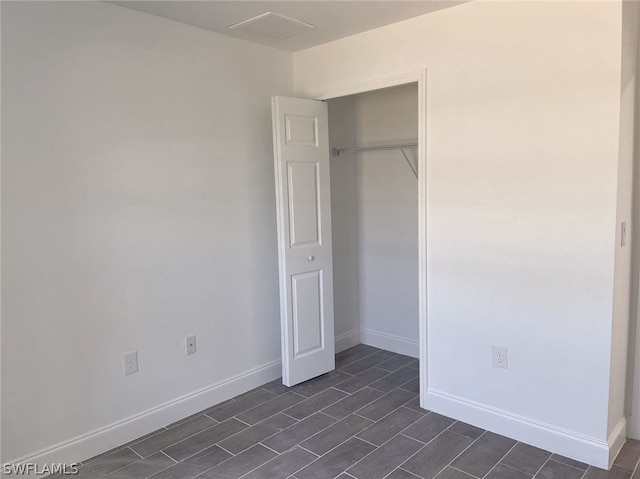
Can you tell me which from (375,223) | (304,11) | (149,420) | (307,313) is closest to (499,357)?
(307,313)

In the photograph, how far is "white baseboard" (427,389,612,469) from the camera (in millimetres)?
2379

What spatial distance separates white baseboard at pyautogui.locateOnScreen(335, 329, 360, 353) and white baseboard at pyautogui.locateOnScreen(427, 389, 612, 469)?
124 centimetres

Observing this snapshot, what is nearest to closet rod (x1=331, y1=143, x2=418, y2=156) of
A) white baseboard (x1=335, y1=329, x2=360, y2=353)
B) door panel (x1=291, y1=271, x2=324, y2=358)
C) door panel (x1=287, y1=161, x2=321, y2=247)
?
door panel (x1=287, y1=161, x2=321, y2=247)

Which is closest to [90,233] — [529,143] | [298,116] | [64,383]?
[64,383]

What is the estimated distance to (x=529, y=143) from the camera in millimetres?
2457

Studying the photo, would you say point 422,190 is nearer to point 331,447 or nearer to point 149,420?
point 331,447

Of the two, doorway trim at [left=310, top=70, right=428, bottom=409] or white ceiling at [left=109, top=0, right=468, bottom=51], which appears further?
doorway trim at [left=310, top=70, right=428, bottom=409]

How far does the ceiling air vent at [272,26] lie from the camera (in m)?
2.78

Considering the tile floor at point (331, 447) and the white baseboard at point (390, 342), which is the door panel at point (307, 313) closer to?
the tile floor at point (331, 447)

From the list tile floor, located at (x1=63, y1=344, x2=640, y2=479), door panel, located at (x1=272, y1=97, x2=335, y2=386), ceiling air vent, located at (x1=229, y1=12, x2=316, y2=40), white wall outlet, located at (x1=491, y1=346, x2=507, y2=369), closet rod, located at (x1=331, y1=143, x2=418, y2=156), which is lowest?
tile floor, located at (x1=63, y1=344, x2=640, y2=479)

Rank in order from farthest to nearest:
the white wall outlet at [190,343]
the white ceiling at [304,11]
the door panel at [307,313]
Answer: the door panel at [307,313], the white wall outlet at [190,343], the white ceiling at [304,11]

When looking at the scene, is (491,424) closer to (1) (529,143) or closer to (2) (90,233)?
(1) (529,143)

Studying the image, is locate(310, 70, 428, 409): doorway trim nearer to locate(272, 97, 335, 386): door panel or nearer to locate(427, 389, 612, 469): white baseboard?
locate(427, 389, 612, 469): white baseboard

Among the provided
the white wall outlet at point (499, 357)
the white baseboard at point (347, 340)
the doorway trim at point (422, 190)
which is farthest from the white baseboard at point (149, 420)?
the white wall outlet at point (499, 357)
